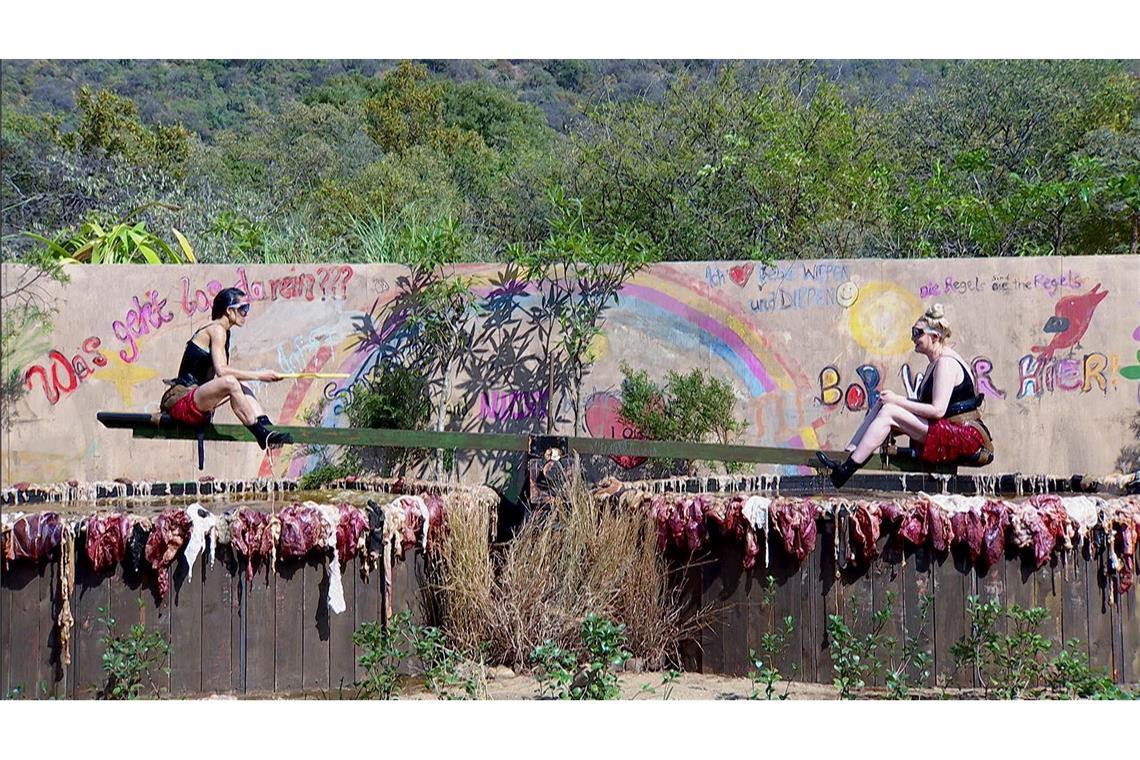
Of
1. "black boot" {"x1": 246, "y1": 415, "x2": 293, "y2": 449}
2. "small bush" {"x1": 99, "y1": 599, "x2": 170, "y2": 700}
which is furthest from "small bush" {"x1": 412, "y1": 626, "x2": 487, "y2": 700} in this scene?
"black boot" {"x1": 246, "y1": 415, "x2": 293, "y2": 449}

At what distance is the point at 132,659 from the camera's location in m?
6.89

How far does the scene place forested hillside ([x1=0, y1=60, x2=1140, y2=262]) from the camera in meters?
16.4

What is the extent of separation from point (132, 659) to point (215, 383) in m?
2.06

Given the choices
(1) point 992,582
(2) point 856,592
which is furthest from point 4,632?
(1) point 992,582

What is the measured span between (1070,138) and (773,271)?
11.7 meters

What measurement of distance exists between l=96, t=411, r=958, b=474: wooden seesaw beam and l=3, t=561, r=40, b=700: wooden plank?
1.60m

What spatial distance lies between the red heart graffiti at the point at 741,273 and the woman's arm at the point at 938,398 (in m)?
4.12

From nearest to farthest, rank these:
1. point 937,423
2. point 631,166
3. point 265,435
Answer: point 937,423 < point 265,435 < point 631,166

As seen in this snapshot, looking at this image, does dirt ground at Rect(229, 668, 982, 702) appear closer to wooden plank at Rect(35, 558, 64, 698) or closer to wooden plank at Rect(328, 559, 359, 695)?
wooden plank at Rect(328, 559, 359, 695)

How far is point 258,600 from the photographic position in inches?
287

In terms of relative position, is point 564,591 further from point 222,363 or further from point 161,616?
point 222,363

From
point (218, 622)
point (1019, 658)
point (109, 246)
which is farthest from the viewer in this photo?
point (109, 246)

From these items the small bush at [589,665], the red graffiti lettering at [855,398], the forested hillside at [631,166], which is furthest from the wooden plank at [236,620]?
the red graffiti lettering at [855,398]

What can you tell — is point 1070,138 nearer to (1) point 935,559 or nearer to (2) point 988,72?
(2) point 988,72
